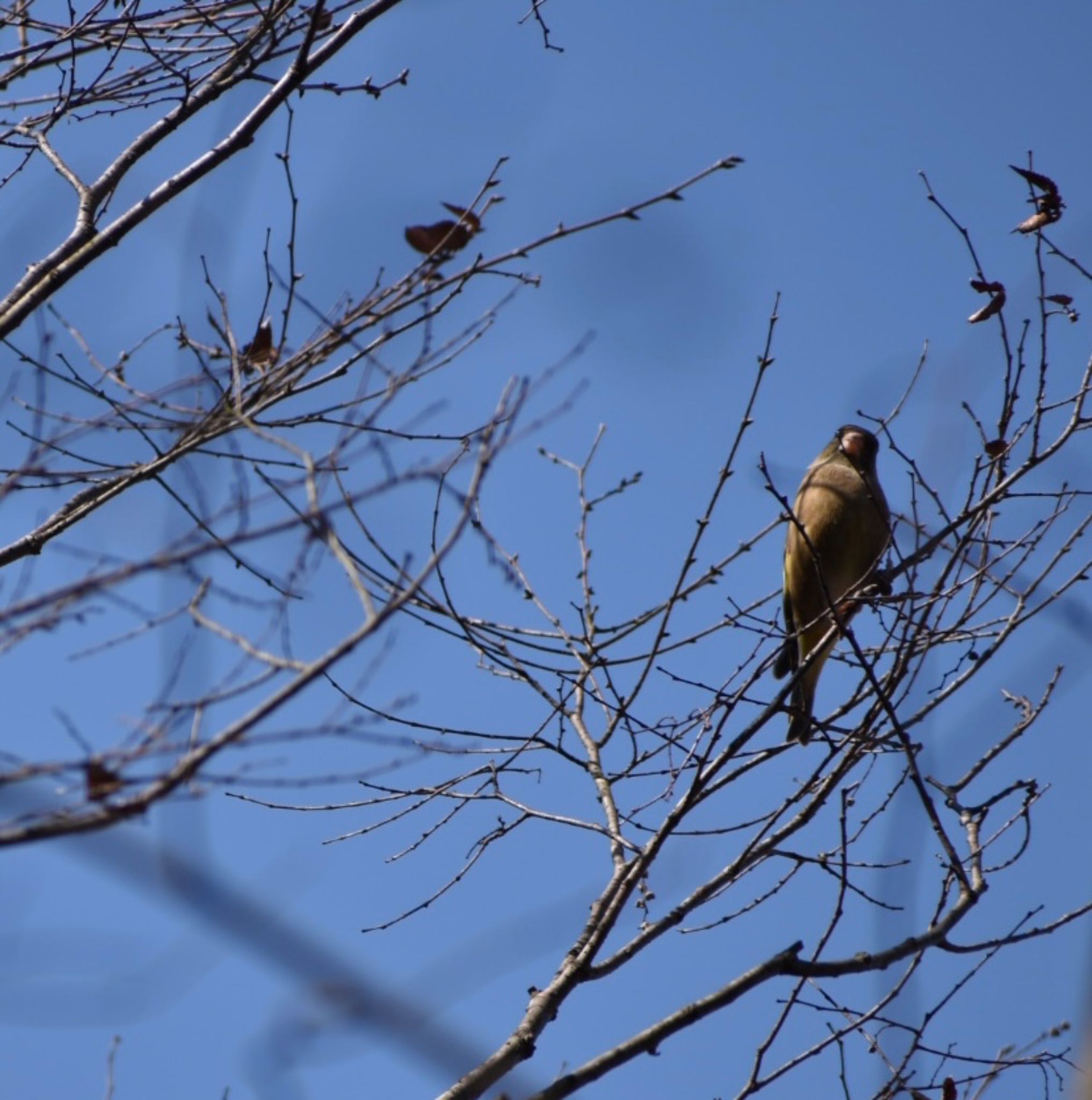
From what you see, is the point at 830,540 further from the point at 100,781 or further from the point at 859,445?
the point at 100,781

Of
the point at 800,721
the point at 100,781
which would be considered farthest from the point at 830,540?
the point at 100,781

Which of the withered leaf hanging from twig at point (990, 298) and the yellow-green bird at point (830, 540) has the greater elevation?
the yellow-green bird at point (830, 540)

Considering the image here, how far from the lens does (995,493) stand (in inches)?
144

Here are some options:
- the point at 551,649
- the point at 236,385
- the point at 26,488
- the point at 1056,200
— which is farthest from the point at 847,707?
the point at 26,488

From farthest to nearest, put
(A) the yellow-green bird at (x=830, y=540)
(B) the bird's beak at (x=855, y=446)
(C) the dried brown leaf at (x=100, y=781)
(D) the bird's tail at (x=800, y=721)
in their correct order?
(B) the bird's beak at (x=855, y=446)
(A) the yellow-green bird at (x=830, y=540)
(D) the bird's tail at (x=800, y=721)
(C) the dried brown leaf at (x=100, y=781)

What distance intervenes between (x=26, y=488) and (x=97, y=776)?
7.02ft

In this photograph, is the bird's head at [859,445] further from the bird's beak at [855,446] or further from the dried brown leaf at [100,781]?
the dried brown leaf at [100,781]

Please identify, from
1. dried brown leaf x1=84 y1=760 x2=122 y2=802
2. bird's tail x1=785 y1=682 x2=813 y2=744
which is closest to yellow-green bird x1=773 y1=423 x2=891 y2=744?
bird's tail x1=785 y1=682 x2=813 y2=744

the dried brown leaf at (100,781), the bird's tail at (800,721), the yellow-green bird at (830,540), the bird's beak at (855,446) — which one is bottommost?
the dried brown leaf at (100,781)

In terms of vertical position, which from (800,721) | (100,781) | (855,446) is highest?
(855,446)

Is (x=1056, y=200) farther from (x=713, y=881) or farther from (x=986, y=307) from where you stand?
(x=713, y=881)

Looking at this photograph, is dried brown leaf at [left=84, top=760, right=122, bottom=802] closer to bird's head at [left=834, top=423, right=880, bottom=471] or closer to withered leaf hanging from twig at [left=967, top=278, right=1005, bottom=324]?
withered leaf hanging from twig at [left=967, top=278, right=1005, bottom=324]

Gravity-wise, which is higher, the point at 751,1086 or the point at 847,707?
the point at 847,707

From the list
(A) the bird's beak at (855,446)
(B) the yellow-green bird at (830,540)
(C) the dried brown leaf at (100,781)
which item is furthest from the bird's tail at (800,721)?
(C) the dried brown leaf at (100,781)
